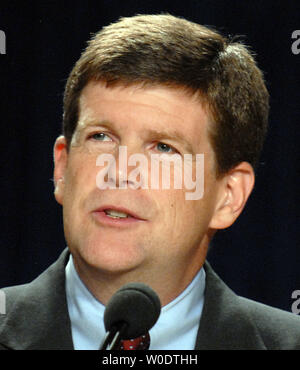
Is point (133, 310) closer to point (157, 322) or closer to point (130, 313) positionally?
point (130, 313)

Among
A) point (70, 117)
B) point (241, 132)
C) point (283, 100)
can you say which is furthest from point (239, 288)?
point (70, 117)

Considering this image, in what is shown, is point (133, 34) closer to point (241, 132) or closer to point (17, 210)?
point (241, 132)

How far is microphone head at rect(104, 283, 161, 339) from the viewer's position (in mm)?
1176

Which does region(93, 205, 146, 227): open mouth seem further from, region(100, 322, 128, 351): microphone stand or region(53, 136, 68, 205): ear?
region(100, 322, 128, 351): microphone stand

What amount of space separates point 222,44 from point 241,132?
21 centimetres

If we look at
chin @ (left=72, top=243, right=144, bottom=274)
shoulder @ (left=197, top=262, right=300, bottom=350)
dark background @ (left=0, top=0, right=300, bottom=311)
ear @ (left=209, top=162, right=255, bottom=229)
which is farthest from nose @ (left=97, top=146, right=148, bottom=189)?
dark background @ (left=0, top=0, right=300, bottom=311)

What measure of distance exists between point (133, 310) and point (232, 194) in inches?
26.7

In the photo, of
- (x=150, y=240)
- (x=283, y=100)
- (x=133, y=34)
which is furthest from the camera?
(x=283, y=100)

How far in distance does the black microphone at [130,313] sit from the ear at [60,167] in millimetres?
561

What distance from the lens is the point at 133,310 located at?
3.92ft

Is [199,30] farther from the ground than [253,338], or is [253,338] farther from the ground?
[199,30]

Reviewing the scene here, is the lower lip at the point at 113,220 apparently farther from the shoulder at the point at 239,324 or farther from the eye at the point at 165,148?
the shoulder at the point at 239,324

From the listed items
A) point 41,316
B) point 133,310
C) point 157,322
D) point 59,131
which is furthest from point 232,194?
point 59,131

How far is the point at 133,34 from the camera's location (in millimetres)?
1693
